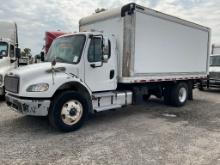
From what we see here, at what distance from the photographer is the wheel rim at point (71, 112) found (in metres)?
5.94

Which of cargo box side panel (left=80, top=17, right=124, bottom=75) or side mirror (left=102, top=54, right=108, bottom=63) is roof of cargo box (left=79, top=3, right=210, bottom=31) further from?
side mirror (left=102, top=54, right=108, bottom=63)

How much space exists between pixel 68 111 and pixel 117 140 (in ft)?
4.57

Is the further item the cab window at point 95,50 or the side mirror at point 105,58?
the side mirror at point 105,58

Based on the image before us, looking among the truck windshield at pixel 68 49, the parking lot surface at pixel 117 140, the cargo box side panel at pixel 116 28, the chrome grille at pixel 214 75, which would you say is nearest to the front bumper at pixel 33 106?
the parking lot surface at pixel 117 140

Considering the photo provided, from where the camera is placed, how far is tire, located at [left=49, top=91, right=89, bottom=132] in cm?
575

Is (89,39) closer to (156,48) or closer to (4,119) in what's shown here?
(156,48)

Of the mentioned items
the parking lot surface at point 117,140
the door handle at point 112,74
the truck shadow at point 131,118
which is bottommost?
the parking lot surface at point 117,140

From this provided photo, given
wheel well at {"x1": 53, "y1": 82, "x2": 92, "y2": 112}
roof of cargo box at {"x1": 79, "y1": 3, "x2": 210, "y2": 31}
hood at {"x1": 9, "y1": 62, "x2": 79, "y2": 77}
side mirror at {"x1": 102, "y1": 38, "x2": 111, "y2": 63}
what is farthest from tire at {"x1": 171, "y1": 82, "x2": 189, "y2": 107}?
hood at {"x1": 9, "y1": 62, "x2": 79, "y2": 77}

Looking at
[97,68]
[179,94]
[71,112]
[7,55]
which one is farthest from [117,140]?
[7,55]

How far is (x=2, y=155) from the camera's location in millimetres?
4586

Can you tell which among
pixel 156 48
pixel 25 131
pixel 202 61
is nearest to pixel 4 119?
pixel 25 131

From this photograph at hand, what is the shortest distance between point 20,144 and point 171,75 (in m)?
5.93

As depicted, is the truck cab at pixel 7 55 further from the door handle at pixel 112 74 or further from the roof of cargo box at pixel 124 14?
the door handle at pixel 112 74

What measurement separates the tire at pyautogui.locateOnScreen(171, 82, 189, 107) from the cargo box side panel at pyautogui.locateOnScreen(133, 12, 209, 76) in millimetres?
569
